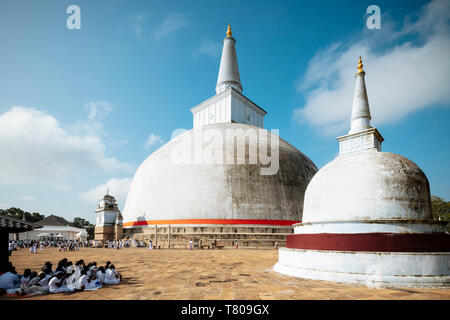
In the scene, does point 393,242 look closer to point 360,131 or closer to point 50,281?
point 360,131

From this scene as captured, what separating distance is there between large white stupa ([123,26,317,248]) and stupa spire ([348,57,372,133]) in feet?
41.4

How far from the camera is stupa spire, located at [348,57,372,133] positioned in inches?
571

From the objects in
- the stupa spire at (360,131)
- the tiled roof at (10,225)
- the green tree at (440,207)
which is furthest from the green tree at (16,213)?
the green tree at (440,207)

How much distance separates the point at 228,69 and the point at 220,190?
58.0 ft

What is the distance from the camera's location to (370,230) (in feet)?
28.1

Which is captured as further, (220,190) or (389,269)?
(220,190)

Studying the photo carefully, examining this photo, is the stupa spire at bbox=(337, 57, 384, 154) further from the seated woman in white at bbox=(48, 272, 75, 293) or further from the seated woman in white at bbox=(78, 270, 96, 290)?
the seated woman in white at bbox=(48, 272, 75, 293)

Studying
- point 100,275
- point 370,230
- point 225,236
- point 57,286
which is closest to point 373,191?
point 370,230

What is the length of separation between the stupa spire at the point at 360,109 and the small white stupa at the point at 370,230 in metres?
4.97

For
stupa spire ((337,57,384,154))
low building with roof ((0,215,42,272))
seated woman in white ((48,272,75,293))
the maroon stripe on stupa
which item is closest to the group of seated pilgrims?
seated woman in white ((48,272,75,293))

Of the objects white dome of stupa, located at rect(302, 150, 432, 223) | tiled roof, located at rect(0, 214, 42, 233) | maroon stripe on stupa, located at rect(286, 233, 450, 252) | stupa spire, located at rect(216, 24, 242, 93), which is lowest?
maroon stripe on stupa, located at rect(286, 233, 450, 252)

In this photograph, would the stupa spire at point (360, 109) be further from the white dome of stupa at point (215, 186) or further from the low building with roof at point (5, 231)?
the low building with roof at point (5, 231)
